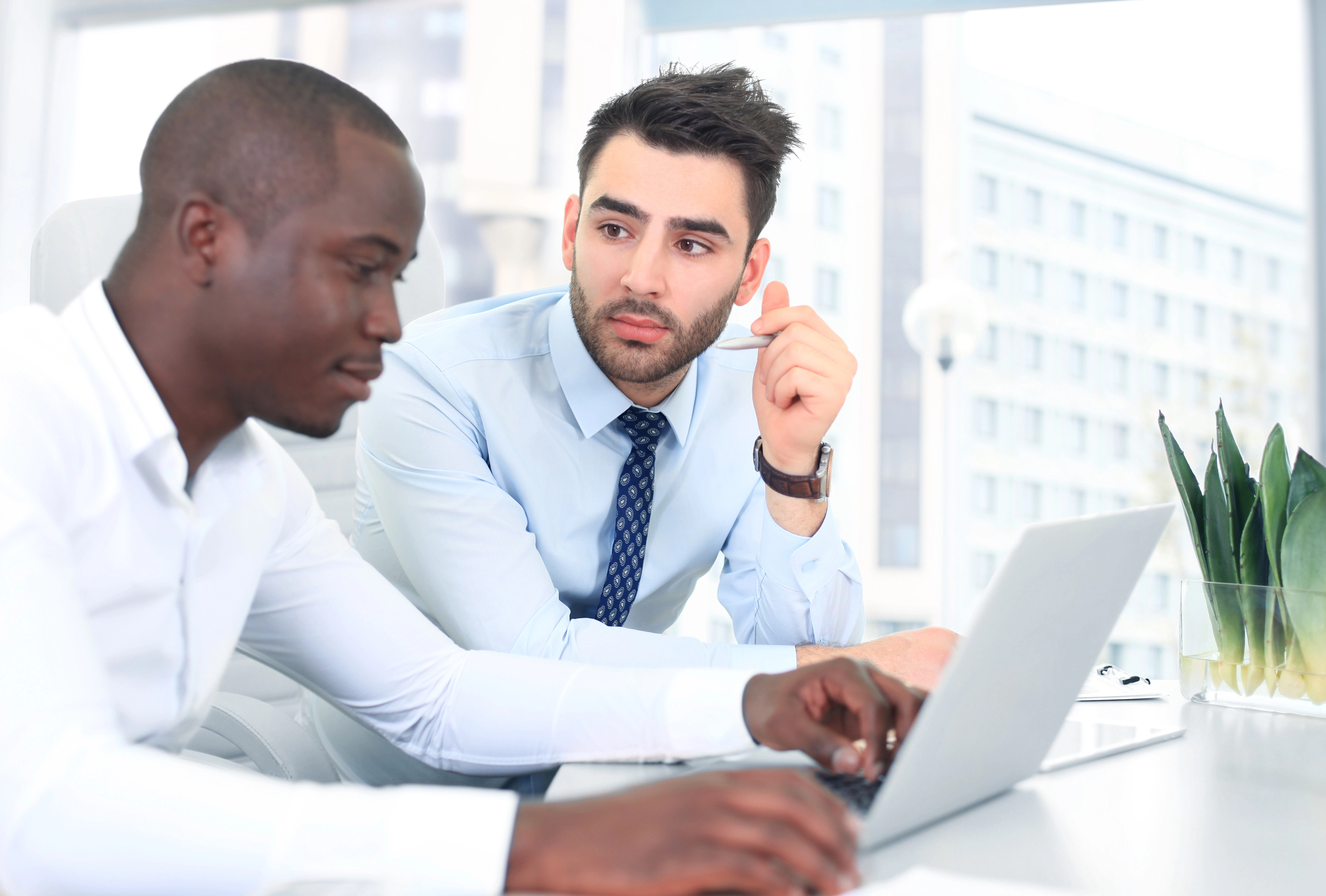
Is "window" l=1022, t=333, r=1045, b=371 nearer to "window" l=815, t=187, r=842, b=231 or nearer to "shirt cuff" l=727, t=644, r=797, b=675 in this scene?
"window" l=815, t=187, r=842, b=231

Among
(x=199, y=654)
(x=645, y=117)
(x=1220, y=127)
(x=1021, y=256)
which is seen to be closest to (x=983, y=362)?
(x=1021, y=256)

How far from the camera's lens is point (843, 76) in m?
4.44

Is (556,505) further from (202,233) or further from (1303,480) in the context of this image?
(1303,480)

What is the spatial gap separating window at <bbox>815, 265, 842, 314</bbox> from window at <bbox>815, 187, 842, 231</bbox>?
0.64ft

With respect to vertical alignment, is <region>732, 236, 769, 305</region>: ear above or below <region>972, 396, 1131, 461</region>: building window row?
above

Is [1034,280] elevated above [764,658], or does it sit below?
above

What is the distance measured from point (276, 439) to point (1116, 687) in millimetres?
1448

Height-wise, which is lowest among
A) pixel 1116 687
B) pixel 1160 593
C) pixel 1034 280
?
pixel 1160 593

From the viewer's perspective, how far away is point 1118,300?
4.30 m

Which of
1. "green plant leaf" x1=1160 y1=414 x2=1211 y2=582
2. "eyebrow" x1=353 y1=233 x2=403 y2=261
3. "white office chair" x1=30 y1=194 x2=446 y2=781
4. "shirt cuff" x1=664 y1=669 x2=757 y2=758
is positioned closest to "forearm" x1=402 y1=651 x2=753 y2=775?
"shirt cuff" x1=664 y1=669 x2=757 y2=758

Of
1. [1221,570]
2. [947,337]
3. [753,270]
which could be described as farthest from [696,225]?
[947,337]

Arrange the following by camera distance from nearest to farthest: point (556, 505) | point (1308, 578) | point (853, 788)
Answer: point (853, 788)
point (1308, 578)
point (556, 505)

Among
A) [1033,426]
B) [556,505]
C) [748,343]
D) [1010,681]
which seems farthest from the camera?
[1033,426]

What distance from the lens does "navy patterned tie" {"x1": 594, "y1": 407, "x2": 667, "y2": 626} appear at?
1.66m
